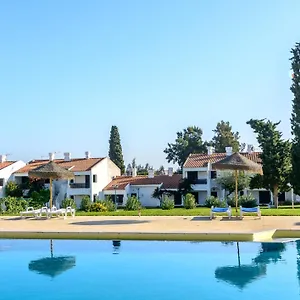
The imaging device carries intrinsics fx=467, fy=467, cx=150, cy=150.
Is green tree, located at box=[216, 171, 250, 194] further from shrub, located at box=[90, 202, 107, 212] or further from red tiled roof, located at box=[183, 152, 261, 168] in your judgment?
shrub, located at box=[90, 202, 107, 212]

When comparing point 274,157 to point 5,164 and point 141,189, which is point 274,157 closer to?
point 141,189

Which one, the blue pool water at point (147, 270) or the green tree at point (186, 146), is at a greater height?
the green tree at point (186, 146)

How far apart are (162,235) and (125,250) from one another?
1.70 m

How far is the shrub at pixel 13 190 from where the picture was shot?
48.4m

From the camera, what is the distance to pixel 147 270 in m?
13.6

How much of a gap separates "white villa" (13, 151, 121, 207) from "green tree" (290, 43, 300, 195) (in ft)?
71.2

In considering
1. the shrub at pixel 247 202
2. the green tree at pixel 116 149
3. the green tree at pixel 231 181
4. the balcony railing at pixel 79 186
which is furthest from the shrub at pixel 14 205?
the green tree at pixel 116 149

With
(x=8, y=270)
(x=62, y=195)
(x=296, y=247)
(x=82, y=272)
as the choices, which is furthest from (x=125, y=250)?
(x=62, y=195)

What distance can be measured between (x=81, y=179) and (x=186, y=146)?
26.2 m

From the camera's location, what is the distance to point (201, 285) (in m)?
11.9

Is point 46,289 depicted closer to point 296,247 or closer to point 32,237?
point 32,237

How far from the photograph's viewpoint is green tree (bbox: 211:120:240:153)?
71.5 metres

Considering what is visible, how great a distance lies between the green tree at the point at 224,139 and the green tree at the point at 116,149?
1522cm

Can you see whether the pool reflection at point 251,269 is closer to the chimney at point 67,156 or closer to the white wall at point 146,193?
the white wall at point 146,193
